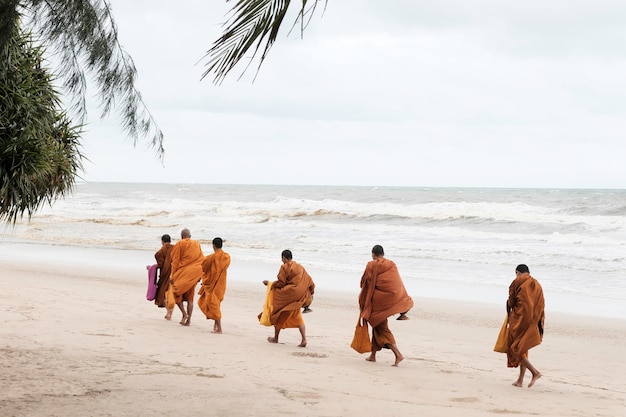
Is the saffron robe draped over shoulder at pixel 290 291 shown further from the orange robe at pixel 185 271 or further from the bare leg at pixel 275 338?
the orange robe at pixel 185 271

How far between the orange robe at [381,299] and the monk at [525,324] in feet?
4.46

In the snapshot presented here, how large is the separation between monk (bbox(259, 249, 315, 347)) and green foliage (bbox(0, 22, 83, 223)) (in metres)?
3.43

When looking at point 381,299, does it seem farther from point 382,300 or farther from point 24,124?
point 24,124

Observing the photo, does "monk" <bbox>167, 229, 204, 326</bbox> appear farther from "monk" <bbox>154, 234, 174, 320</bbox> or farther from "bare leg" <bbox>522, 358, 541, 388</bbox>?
"bare leg" <bbox>522, 358, 541, 388</bbox>

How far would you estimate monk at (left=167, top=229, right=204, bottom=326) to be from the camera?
1143 cm

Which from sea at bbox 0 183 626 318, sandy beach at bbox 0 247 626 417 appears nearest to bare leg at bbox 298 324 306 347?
sandy beach at bbox 0 247 626 417

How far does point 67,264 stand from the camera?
67.3ft

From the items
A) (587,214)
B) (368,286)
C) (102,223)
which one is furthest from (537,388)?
(587,214)

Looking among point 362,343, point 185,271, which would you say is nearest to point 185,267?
point 185,271

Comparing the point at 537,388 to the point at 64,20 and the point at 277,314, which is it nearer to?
the point at 277,314

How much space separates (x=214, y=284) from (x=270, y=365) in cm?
255

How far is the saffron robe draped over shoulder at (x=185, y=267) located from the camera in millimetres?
11430

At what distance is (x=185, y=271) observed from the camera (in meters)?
11.5

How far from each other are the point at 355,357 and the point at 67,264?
42.2 ft
